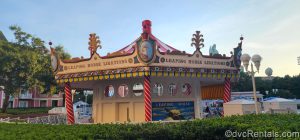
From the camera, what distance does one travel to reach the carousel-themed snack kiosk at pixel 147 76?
15.0m

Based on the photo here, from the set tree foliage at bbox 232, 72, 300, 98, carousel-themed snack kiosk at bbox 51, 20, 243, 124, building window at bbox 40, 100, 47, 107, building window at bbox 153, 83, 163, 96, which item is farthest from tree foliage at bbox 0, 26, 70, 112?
tree foliage at bbox 232, 72, 300, 98

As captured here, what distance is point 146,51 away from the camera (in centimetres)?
1472

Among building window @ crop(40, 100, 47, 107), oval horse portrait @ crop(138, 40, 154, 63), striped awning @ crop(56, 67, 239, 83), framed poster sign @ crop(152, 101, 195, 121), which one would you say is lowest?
building window @ crop(40, 100, 47, 107)

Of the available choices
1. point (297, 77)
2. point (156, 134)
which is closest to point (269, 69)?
point (297, 77)

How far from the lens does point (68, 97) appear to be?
18125 mm

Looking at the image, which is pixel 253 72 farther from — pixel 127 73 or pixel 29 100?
pixel 29 100

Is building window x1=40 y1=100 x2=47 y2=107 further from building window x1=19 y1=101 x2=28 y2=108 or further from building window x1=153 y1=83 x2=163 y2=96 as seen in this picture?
building window x1=153 y1=83 x2=163 y2=96

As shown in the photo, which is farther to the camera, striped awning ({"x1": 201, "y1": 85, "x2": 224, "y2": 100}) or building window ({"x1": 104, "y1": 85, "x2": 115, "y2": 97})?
striped awning ({"x1": 201, "y1": 85, "x2": 224, "y2": 100})

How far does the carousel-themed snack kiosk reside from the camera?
15.0m

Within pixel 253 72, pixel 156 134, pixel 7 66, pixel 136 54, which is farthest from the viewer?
pixel 7 66

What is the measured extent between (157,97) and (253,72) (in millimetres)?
6347

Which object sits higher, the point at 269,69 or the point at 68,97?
the point at 269,69

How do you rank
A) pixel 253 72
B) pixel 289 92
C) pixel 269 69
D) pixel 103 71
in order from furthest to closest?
pixel 269 69 → pixel 289 92 → pixel 103 71 → pixel 253 72

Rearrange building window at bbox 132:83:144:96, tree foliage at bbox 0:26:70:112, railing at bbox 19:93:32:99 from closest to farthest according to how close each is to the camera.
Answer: building window at bbox 132:83:144:96 < tree foliage at bbox 0:26:70:112 < railing at bbox 19:93:32:99
